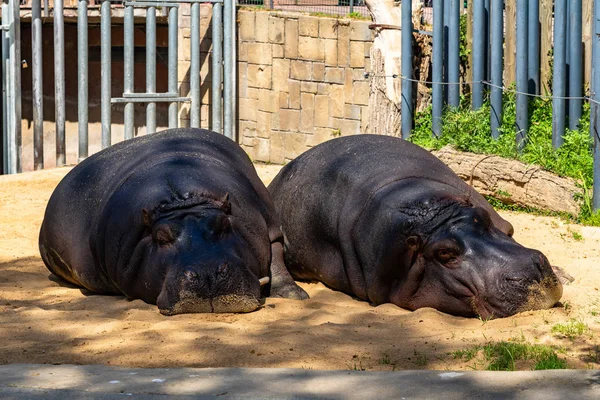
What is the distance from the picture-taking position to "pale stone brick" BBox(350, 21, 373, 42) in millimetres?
12445

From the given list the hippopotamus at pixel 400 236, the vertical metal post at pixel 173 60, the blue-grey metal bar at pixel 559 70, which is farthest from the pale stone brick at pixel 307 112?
the hippopotamus at pixel 400 236

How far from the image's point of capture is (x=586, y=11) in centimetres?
950

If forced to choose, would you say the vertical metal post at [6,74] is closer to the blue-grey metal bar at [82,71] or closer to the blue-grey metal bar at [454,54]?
Result: the blue-grey metal bar at [82,71]

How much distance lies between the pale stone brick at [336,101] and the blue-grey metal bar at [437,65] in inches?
96.0

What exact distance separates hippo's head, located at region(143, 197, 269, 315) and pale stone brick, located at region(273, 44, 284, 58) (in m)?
7.04

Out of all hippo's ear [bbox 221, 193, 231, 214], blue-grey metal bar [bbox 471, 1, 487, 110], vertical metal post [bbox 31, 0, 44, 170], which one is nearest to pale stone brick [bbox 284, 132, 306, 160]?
vertical metal post [bbox 31, 0, 44, 170]

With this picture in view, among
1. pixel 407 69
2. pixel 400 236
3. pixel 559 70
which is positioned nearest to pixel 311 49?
pixel 407 69

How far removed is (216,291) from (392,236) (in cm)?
116

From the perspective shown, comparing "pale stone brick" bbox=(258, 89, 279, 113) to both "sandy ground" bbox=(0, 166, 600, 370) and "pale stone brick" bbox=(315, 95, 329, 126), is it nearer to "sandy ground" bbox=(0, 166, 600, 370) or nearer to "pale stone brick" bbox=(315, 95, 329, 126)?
"pale stone brick" bbox=(315, 95, 329, 126)

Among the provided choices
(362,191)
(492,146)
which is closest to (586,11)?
(492,146)

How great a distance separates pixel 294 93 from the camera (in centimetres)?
1344

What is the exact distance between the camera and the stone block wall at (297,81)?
1269 centimetres

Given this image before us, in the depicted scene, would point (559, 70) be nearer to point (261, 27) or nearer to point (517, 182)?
point (517, 182)

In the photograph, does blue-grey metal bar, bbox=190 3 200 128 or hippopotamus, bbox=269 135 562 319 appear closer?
hippopotamus, bbox=269 135 562 319
